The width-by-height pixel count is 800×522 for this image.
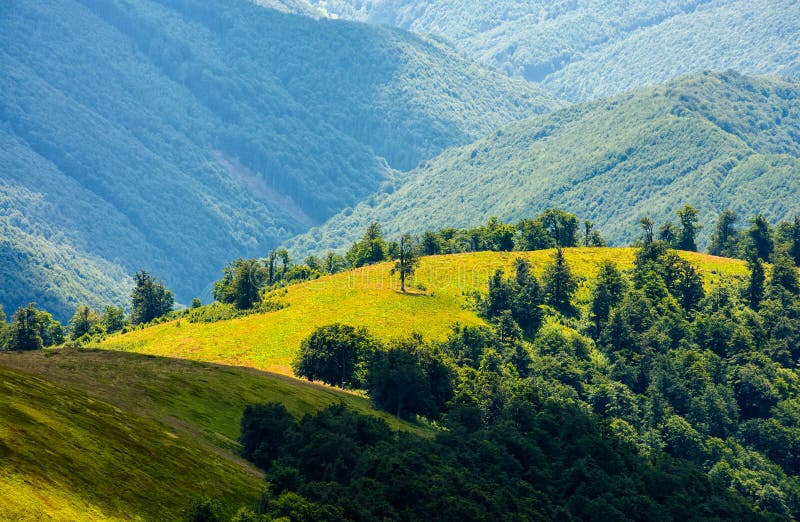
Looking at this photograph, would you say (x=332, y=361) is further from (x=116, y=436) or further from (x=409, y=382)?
(x=116, y=436)

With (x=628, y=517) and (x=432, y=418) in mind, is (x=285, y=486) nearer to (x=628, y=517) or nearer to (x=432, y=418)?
(x=628, y=517)

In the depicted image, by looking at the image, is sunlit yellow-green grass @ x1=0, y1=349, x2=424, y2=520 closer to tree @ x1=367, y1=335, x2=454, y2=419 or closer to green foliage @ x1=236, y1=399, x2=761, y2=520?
green foliage @ x1=236, y1=399, x2=761, y2=520

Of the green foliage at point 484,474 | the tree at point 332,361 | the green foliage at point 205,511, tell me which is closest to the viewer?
the green foliage at point 205,511

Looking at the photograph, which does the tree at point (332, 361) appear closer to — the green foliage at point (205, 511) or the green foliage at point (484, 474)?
the green foliage at point (484, 474)

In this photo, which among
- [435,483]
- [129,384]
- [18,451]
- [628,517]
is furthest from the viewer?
[628,517]

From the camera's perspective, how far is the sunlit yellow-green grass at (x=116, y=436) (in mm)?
80438

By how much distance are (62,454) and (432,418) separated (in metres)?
89.6

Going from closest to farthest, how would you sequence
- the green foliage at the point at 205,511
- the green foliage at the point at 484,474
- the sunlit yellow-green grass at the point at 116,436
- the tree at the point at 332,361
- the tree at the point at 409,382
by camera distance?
the sunlit yellow-green grass at the point at 116,436 → the green foliage at the point at 205,511 → the green foliage at the point at 484,474 → the tree at the point at 409,382 → the tree at the point at 332,361

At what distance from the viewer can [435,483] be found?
11206 cm

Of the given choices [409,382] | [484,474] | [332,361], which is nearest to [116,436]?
[484,474]

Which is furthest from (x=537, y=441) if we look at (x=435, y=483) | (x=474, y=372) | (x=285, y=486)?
(x=285, y=486)

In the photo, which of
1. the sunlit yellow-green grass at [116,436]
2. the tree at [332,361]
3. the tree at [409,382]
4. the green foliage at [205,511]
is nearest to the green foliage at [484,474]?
the green foliage at [205,511]

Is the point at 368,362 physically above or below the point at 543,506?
above

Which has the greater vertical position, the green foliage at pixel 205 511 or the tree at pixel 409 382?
the tree at pixel 409 382
